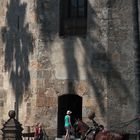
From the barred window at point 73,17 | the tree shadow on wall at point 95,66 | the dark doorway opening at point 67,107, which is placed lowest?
the dark doorway opening at point 67,107

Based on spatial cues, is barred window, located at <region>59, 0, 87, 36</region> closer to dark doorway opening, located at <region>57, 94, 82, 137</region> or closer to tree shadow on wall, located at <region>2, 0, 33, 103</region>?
tree shadow on wall, located at <region>2, 0, 33, 103</region>

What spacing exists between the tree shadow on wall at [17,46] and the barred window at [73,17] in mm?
1481

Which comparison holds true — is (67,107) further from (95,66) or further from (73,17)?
(73,17)

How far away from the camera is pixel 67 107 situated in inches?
811

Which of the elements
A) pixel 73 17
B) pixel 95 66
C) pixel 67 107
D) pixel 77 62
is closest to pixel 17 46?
pixel 73 17

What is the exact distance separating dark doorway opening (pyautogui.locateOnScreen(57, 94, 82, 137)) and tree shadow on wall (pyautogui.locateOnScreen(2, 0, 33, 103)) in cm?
157

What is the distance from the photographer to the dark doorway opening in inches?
786

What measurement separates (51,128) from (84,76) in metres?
2.40

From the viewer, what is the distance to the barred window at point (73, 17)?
65.8ft

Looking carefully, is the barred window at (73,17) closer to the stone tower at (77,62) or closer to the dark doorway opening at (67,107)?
the stone tower at (77,62)

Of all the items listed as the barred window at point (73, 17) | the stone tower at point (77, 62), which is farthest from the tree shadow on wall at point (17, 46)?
the barred window at point (73, 17)

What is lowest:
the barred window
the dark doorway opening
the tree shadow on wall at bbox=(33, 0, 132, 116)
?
the dark doorway opening

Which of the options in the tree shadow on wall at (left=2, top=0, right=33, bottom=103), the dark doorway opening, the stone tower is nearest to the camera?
the stone tower

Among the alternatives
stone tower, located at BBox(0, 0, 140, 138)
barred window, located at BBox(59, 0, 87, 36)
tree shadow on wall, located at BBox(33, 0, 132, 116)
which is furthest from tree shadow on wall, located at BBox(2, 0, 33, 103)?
tree shadow on wall, located at BBox(33, 0, 132, 116)
